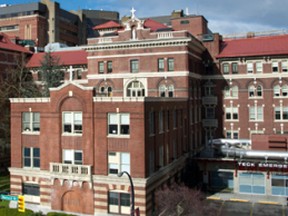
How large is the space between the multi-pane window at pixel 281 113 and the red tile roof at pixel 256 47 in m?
7.59

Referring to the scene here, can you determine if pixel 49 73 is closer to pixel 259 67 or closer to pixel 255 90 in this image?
pixel 255 90

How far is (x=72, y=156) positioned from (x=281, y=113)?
3077 cm

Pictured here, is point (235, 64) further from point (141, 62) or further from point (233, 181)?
point (233, 181)

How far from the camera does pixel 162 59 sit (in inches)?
A: 1829

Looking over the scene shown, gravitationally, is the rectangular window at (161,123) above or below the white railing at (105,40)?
below

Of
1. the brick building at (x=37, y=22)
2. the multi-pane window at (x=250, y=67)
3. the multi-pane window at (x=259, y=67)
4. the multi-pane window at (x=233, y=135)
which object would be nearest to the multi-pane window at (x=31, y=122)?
the multi-pane window at (x=233, y=135)

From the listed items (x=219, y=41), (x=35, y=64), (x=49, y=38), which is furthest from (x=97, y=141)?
(x=49, y=38)

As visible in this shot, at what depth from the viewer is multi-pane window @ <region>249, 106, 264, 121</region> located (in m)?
50.3

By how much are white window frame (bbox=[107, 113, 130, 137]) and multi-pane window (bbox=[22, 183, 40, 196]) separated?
9.71 metres

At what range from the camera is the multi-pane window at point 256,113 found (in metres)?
50.3

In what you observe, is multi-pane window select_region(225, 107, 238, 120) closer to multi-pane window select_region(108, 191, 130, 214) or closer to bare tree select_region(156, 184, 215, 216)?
bare tree select_region(156, 184, 215, 216)

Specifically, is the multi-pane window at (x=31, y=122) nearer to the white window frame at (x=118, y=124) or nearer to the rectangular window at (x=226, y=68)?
the white window frame at (x=118, y=124)

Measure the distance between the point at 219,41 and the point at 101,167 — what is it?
3172 centimetres

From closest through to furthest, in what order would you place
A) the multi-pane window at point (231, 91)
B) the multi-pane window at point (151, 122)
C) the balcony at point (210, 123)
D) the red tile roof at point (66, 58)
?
the multi-pane window at point (151, 122) < the multi-pane window at point (231, 91) < the balcony at point (210, 123) < the red tile roof at point (66, 58)
